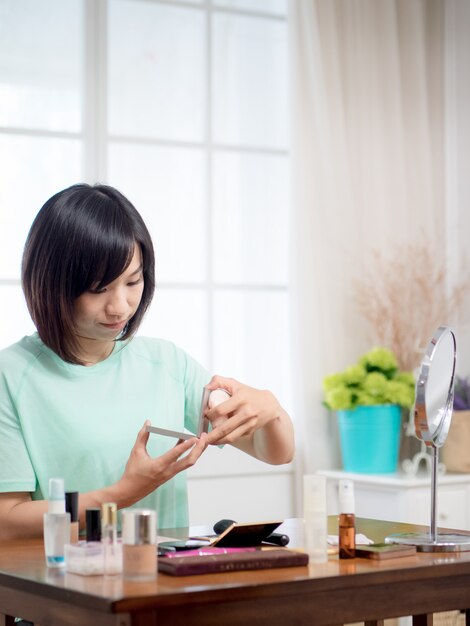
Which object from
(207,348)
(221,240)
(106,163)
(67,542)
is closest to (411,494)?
(207,348)

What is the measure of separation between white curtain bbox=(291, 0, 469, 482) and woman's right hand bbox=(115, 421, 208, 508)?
1.97m

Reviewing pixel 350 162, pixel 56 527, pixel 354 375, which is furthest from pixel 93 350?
pixel 350 162

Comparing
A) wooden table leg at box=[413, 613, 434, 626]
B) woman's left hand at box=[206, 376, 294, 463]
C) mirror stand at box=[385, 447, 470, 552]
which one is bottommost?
wooden table leg at box=[413, 613, 434, 626]

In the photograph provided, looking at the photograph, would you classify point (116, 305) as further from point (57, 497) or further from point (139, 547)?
point (139, 547)

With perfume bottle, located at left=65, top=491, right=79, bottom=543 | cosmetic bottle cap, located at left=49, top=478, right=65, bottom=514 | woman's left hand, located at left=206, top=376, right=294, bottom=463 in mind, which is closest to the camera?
cosmetic bottle cap, located at left=49, top=478, right=65, bottom=514

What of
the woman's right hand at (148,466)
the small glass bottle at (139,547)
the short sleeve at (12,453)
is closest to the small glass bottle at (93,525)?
the small glass bottle at (139,547)

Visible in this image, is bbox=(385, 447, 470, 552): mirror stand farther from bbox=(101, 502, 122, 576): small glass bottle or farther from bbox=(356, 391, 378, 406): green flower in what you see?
bbox=(356, 391, 378, 406): green flower

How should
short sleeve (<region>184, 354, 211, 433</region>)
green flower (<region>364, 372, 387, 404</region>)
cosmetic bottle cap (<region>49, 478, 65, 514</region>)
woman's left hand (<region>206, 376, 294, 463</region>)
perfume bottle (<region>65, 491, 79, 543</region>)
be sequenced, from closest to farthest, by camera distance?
cosmetic bottle cap (<region>49, 478, 65, 514</region>) < perfume bottle (<region>65, 491, 79, 543</region>) < woman's left hand (<region>206, 376, 294, 463</region>) < short sleeve (<region>184, 354, 211, 433</region>) < green flower (<region>364, 372, 387, 404</region>)

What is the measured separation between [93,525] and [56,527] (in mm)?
63

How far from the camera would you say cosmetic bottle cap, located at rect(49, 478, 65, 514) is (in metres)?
1.62

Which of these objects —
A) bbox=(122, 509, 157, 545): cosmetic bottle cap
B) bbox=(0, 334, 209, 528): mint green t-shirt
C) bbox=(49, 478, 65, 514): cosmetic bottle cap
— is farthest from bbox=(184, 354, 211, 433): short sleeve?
bbox=(122, 509, 157, 545): cosmetic bottle cap

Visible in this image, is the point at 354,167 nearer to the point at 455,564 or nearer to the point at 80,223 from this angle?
the point at 80,223

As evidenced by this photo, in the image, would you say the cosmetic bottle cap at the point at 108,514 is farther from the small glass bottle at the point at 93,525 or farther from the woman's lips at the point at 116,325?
the woman's lips at the point at 116,325

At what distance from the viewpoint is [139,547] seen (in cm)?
148
